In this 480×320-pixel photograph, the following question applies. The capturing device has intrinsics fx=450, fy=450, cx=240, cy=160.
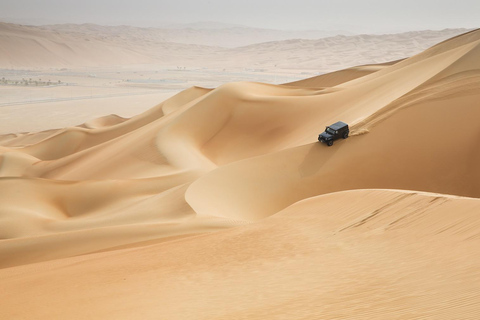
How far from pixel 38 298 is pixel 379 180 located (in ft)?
23.2

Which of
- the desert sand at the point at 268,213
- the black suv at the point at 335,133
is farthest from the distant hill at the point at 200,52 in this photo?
the black suv at the point at 335,133

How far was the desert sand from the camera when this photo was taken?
4.20m

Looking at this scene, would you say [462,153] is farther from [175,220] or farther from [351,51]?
[351,51]

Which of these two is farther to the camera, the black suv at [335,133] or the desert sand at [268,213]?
the black suv at [335,133]

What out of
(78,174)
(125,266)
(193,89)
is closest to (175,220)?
(125,266)

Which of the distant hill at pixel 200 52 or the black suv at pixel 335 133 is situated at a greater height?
the distant hill at pixel 200 52

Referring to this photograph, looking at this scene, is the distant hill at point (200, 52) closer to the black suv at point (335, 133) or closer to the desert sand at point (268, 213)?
the desert sand at point (268, 213)

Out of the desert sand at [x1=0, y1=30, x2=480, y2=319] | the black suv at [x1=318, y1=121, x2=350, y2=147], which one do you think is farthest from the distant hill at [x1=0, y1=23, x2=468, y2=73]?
the black suv at [x1=318, y1=121, x2=350, y2=147]

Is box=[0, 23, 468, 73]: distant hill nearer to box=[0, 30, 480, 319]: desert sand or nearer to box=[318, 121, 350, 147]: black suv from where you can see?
box=[0, 30, 480, 319]: desert sand

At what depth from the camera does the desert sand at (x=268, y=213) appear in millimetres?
4203

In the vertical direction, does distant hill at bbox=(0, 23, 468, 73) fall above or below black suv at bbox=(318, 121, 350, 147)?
above

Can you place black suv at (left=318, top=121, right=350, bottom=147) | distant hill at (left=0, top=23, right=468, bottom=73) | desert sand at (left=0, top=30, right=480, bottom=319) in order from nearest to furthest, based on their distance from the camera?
desert sand at (left=0, top=30, right=480, bottom=319), black suv at (left=318, top=121, right=350, bottom=147), distant hill at (left=0, top=23, right=468, bottom=73)

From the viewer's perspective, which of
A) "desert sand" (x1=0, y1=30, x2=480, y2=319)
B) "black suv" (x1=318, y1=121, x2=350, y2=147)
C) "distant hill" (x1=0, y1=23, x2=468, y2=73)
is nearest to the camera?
"desert sand" (x1=0, y1=30, x2=480, y2=319)

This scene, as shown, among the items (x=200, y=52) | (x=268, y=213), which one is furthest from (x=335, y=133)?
(x=200, y=52)
